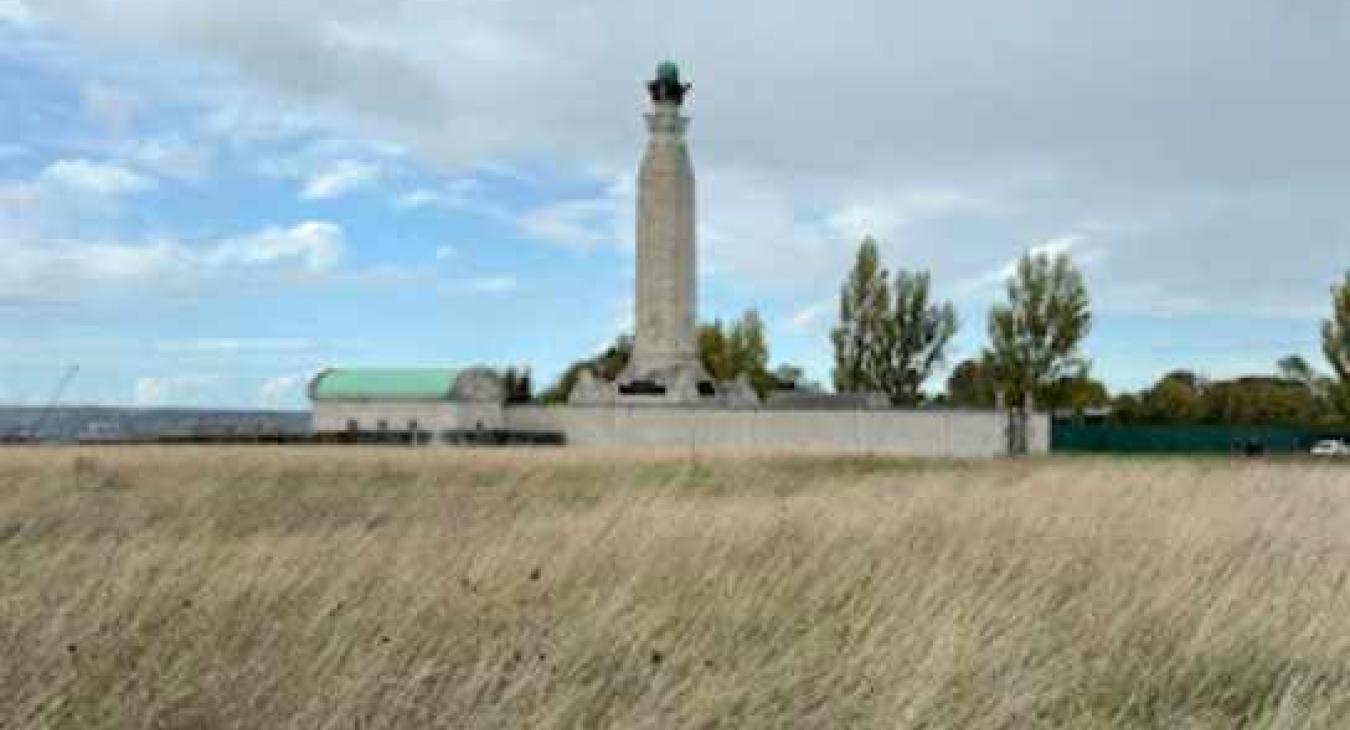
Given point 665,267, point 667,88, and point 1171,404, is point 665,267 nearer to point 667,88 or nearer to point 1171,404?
point 667,88

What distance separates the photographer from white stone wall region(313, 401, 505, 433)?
189 ft

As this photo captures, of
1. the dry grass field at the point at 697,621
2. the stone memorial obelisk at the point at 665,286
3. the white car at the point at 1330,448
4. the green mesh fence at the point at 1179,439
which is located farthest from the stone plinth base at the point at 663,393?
the dry grass field at the point at 697,621

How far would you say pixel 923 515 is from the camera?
9.99 metres

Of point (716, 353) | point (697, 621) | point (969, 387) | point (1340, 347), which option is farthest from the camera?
point (969, 387)

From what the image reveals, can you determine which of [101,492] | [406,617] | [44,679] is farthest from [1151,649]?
[101,492]

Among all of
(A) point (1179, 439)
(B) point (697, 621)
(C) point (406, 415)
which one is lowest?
(B) point (697, 621)

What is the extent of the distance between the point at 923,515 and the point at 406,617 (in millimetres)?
5053

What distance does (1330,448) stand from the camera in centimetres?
5128

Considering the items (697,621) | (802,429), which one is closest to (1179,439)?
(802,429)

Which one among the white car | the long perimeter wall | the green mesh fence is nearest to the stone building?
the long perimeter wall

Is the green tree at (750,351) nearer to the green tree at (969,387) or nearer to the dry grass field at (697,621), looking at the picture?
the green tree at (969,387)

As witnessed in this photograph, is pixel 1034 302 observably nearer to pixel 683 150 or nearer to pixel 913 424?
pixel 913 424

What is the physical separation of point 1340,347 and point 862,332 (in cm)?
2000

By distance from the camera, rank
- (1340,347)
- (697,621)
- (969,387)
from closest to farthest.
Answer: (697,621)
(1340,347)
(969,387)
